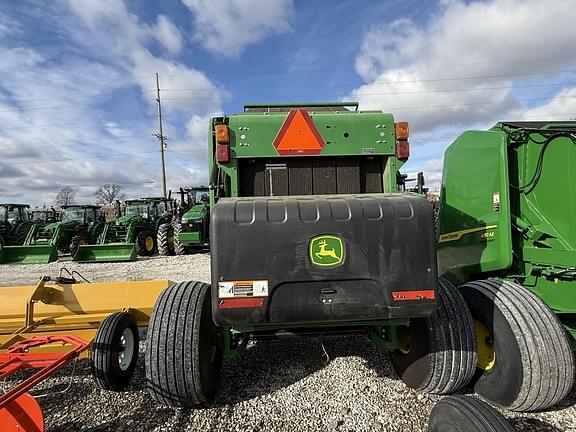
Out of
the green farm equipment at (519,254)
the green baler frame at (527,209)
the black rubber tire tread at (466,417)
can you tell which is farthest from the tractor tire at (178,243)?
the black rubber tire tread at (466,417)

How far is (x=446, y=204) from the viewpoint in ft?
14.6

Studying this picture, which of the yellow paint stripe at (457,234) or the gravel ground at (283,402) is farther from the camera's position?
the yellow paint stripe at (457,234)

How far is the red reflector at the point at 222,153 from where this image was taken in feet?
9.12

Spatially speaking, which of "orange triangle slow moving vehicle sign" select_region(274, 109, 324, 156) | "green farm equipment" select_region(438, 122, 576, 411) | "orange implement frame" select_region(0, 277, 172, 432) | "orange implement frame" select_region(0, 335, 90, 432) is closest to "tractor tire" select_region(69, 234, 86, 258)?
"orange implement frame" select_region(0, 277, 172, 432)

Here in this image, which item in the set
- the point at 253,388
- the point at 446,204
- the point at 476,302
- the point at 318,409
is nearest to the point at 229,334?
the point at 253,388

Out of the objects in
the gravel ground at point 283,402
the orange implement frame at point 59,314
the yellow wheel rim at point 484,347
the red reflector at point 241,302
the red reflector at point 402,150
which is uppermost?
the red reflector at point 402,150

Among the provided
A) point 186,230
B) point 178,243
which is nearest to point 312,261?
point 186,230

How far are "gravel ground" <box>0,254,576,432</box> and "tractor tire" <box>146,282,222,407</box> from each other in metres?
0.20

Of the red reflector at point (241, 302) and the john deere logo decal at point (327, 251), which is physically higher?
the john deere logo decal at point (327, 251)

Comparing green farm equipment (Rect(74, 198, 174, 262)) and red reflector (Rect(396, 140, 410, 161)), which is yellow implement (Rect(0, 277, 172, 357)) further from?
green farm equipment (Rect(74, 198, 174, 262))

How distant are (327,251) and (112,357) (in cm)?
202

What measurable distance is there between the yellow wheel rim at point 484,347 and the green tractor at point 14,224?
731 inches

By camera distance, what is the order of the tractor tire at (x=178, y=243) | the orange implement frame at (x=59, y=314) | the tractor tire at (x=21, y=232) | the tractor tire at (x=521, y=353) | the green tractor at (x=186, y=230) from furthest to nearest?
the tractor tire at (x=21, y=232), the tractor tire at (x=178, y=243), the green tractor at (x=186, y=230), the orange implement frame at (x=59, y=314), the tractor tire at (x=521, y=353)

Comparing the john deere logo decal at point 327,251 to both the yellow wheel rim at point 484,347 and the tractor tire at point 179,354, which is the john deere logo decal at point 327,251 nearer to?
the tractor tire at point 179,354
